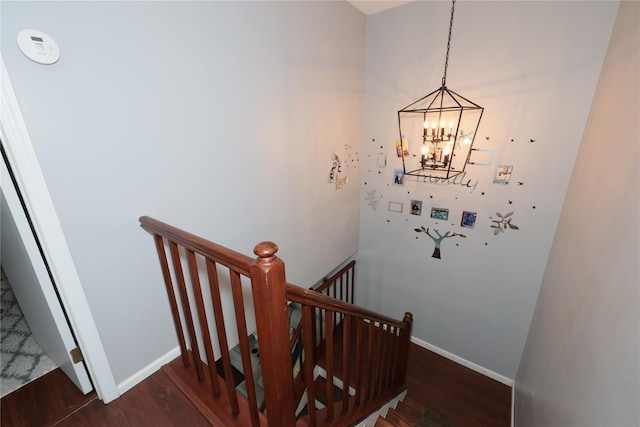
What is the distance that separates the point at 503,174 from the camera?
7.22ft

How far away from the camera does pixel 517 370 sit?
8.60 ft

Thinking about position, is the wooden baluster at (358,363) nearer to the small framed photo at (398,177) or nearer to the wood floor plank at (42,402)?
the wood floor plank at (42,402)

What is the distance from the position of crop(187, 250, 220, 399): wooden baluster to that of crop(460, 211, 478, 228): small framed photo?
2330mm

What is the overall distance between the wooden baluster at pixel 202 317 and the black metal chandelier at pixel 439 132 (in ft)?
5.93

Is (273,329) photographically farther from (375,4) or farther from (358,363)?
(375,4)

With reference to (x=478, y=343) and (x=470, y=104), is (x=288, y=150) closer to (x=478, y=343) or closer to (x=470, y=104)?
(x=470, y=104)

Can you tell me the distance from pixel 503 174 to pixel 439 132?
26.9 inches

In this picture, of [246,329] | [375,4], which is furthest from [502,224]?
[246,329]

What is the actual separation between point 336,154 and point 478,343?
8.27ft

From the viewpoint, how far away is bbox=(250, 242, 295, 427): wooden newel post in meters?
0.74

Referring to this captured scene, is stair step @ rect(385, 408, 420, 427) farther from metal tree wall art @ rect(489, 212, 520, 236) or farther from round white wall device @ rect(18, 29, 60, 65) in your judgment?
round white wall device @ rect(18, 29, 60, 65)

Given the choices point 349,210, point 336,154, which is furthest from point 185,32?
point 349,210

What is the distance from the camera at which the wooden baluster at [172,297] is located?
4.19 feet

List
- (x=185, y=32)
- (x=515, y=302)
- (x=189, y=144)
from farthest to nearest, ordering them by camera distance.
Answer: (x=515, y=302), (x=189, y=144), (x=185, y=32)
